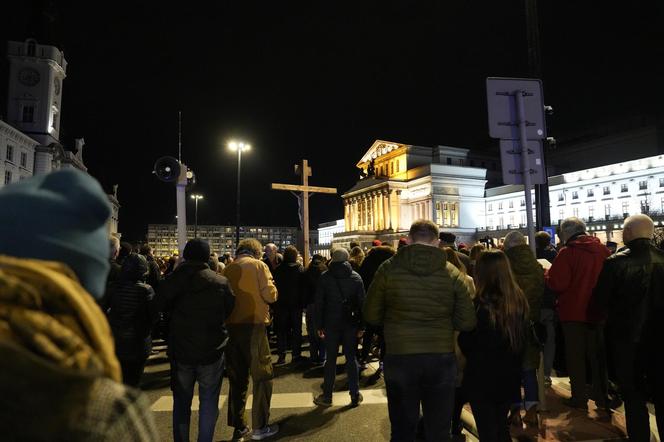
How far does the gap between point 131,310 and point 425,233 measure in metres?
3.21

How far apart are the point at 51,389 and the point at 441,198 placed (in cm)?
6929

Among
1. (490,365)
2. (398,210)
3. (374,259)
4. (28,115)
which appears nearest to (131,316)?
(490,365)

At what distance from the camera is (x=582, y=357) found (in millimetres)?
5785

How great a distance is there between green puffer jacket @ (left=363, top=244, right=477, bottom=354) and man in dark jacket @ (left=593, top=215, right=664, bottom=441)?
5.00 feet

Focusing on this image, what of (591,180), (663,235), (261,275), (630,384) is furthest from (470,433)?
(591,180)

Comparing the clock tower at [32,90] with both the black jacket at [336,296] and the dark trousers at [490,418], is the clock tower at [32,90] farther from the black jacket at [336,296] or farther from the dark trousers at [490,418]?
the dark trousers at [490,418]

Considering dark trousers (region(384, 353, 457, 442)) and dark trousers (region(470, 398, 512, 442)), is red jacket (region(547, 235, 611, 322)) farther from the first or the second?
dark trousers (region(384, 353, 457, 442))

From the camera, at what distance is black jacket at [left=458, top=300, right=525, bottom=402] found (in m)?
3.79

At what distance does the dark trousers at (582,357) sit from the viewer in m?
5.74

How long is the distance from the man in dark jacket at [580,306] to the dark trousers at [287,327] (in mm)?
5363

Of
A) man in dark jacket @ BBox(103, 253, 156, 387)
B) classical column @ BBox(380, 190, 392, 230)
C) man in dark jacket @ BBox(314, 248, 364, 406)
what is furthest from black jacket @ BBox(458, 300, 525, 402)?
classical column @ BBox(380, 190, 392, 230)

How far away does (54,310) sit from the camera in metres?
0.94

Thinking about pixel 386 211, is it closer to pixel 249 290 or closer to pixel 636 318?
pixel 249 290

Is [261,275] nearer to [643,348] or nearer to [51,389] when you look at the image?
[643,348]
